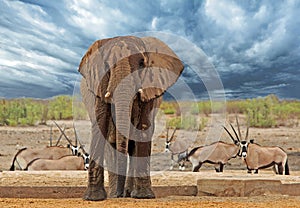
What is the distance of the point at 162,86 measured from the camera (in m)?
6.43

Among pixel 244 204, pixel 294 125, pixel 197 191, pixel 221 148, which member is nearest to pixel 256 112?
pixel 294 125

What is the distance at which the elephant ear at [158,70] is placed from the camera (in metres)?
6.18

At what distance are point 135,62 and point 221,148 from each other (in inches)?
293

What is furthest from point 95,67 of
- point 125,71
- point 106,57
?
point 125,71

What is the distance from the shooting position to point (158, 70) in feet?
21.3

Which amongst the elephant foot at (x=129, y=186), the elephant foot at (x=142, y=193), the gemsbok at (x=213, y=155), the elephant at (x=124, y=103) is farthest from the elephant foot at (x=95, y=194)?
the gemsbok at (x=213, y=155)

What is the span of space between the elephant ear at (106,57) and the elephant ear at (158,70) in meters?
0.25

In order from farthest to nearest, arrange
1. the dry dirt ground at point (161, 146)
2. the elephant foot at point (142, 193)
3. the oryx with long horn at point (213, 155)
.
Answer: the oryx with long horn at point (213, 155), the elephant foot at point (142, 193), the dry dirt ground at point (161, 146)

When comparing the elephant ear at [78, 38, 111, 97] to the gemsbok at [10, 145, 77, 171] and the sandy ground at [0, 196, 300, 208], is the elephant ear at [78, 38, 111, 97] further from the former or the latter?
the gemsbok at [10, 145, 77, 171]

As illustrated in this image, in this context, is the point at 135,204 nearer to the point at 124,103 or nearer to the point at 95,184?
the point at 95,184

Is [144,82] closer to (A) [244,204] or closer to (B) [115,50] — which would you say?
(B) [115,50]

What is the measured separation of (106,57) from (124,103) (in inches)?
27.5

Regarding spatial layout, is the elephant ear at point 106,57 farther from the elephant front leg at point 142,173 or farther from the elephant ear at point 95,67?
the elephant front leg at point 142,173

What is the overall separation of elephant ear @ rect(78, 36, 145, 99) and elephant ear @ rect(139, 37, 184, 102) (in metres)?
0.25
